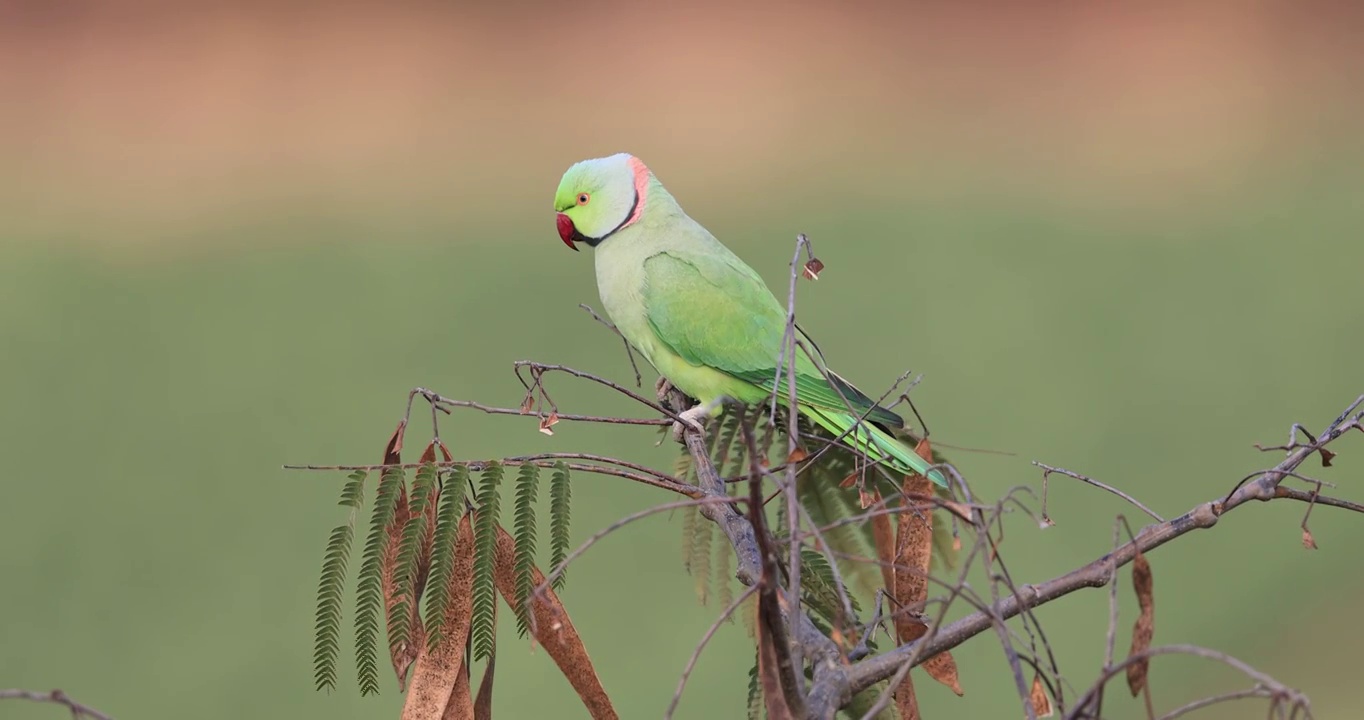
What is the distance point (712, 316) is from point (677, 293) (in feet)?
0.22

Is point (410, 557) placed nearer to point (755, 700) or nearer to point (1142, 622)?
point (755, 700)

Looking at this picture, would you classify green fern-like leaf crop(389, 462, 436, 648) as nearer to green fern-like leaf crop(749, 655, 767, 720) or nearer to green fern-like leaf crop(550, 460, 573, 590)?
green fern-like leaf crop(550, 460, 573, 590)

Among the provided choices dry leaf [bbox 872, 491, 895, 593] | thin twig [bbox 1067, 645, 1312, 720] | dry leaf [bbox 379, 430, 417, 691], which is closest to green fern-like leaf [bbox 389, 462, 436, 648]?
dry leaf [bbox 379, 430, 417, 691]

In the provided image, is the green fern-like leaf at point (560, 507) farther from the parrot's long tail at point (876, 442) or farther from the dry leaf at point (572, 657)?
the parrot's long tail at point (876, 442)

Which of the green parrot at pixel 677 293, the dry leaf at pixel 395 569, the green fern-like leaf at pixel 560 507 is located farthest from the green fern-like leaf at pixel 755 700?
the green parrot at pixel 677 293

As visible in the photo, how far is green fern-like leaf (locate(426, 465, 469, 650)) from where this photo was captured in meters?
0.97

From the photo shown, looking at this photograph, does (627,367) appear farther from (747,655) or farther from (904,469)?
(904,469)

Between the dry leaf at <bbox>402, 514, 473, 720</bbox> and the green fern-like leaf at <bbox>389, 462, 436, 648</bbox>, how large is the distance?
0.09 ft

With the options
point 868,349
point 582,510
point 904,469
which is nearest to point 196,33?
point 582,510

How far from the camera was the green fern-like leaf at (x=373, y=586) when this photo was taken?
989 millimetres

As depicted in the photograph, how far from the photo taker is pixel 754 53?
3.56 metres

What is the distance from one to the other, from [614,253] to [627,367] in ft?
4.46

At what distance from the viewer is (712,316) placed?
1.73 meters

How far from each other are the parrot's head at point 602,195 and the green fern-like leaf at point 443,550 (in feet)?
2.83
